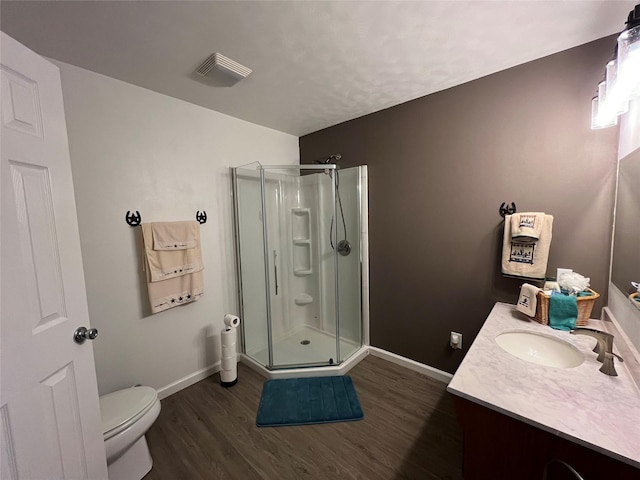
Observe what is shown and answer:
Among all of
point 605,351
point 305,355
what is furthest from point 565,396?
point 305,355

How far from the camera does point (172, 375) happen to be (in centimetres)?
216

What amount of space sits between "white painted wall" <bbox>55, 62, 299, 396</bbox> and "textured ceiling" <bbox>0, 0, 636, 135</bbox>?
0.23m

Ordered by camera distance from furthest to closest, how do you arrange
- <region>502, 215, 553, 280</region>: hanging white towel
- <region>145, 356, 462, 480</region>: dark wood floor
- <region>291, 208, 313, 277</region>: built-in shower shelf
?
<region>291, 208, 313, 277</region>: built-in shower shelf < <region>502, 215, 553, 280</region>: hanging white towel < <region>145, 356, 462, 480</region>: dark wood floor

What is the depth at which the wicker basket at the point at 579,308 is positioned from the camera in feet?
4.55

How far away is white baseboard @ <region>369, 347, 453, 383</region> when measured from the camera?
7.32ft

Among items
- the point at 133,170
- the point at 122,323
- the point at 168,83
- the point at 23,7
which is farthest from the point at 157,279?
the point at 23,7

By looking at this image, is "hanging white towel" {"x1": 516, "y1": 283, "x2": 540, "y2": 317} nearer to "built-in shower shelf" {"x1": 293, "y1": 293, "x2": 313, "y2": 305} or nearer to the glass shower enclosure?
the glass shower enclosure

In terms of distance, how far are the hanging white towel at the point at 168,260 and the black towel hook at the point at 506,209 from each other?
7.93ft

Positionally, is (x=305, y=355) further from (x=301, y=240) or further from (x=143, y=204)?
(x=143, y=204)

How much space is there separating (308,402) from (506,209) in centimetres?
210

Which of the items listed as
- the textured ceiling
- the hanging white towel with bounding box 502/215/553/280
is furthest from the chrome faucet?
the textured ceiling

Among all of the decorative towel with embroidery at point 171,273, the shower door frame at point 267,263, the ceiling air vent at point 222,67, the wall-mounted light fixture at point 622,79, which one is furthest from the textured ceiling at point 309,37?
the decorative towel with embroidery at point 171,273

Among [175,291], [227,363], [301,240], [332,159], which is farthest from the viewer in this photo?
[301,240]

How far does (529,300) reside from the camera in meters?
1.51
